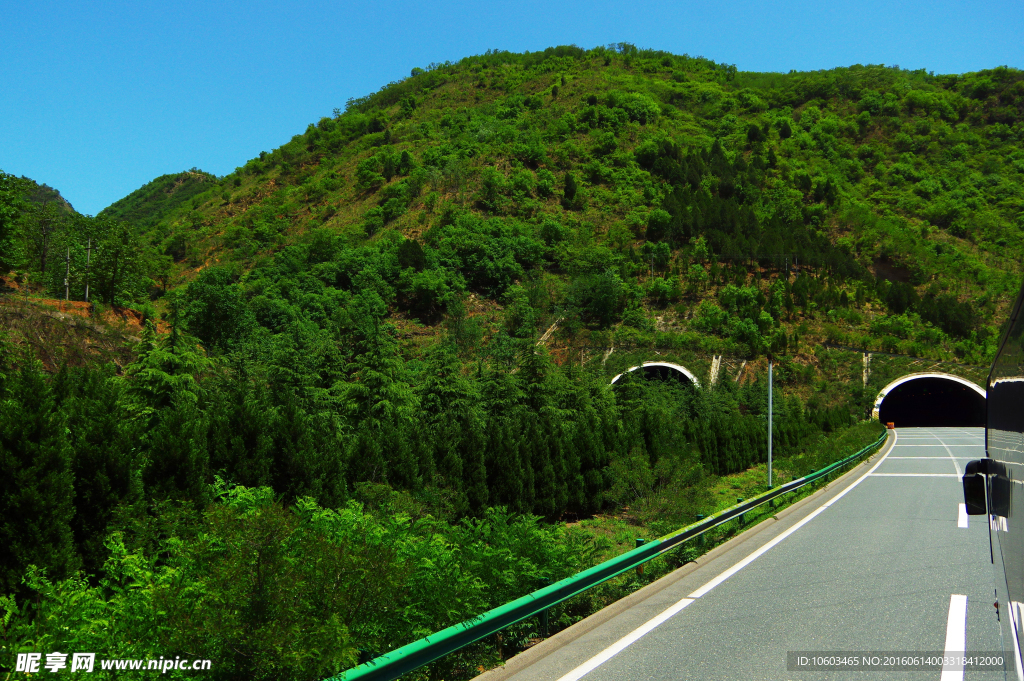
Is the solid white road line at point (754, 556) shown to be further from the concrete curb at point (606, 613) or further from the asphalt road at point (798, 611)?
the concrete curb at point (606, 613)

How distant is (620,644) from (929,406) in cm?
8136

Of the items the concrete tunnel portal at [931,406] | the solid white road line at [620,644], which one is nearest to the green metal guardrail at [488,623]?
the solid white road line at [620,644]

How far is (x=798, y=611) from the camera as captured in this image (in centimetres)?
636

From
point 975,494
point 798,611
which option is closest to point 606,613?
point 798,611

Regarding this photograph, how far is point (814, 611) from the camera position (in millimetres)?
6348

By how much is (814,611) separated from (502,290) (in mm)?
81321

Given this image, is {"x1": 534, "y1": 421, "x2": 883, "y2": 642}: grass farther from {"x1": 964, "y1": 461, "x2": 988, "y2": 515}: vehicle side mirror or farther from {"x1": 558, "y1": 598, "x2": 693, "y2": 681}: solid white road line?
{"x1": 964, "y1": 461, "x2": 988, "y2": 515}: vehicle side mirror

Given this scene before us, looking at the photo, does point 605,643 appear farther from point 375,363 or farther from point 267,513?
point 375,363

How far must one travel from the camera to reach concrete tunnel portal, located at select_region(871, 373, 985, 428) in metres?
66.6

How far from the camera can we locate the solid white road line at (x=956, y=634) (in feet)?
15.7

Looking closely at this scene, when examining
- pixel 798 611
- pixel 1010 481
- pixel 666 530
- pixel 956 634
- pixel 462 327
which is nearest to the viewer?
pixel 1010 481

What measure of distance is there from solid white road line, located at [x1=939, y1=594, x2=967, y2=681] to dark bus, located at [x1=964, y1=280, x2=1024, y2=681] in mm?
655

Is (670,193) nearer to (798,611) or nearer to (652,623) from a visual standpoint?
(798,611)

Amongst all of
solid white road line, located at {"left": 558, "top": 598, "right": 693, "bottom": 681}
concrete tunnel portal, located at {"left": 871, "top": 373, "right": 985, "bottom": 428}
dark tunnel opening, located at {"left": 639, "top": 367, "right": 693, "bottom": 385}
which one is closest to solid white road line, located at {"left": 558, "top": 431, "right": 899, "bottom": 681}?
solid white road line, located at {"left": 558, "top": 598, "right": 693, "bottom": 681}
